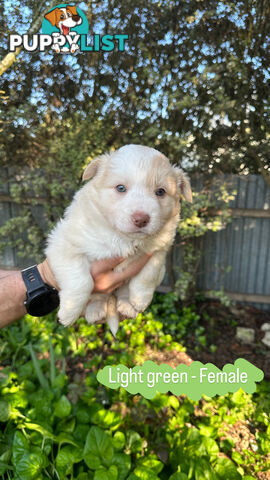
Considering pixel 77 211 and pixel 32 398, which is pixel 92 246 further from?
pixel 32 398

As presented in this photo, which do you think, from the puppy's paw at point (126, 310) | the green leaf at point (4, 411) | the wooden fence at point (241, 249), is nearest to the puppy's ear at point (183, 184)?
the puppy's paw at point (126, 310)

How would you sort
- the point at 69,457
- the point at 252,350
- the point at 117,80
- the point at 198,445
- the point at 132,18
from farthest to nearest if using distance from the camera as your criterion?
the point at 252,350
the point at 117,80
the point at 132,18
the point at 198,445
the point at 69,457

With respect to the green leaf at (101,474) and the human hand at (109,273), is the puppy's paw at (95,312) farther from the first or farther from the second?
the green leaf at (101,474)

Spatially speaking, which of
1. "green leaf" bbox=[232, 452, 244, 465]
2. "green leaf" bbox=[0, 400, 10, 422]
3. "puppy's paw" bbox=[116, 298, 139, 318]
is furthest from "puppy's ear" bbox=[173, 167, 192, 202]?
"green leaf" bbox=[232, 452, 244, 465]

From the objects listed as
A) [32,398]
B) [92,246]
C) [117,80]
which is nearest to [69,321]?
[92,246]

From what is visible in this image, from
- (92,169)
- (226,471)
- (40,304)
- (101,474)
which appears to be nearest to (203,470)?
(226,471)

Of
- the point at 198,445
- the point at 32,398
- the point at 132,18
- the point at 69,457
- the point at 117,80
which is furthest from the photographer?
the point at 117,80
